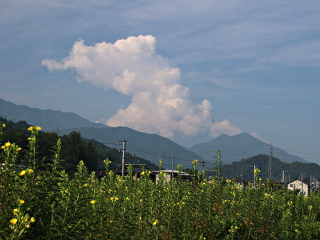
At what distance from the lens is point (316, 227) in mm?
12500

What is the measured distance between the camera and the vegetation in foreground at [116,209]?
4.99 meters

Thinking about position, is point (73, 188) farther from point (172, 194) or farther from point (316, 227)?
point (316, 227)

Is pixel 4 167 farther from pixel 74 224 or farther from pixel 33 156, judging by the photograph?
pixel 74 224

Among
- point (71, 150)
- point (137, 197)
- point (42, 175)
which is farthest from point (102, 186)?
point (71, 150)

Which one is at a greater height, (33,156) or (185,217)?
(33,156)

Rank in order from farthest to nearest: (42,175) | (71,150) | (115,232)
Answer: (71,150) < (115,232) < (42,175)

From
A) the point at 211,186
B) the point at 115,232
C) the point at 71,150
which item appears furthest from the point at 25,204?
the point at 71,150

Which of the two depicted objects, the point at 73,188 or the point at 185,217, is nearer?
the point at 73,188

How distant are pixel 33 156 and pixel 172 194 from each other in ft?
15.5

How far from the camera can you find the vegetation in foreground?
4.99 m

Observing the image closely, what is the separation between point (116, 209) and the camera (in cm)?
688

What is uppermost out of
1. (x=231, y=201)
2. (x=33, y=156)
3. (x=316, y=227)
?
(x=33, y=156)

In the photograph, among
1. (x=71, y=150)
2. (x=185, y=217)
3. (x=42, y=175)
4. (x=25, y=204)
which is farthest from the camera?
(x=71, y=150)

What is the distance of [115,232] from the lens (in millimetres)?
6258
